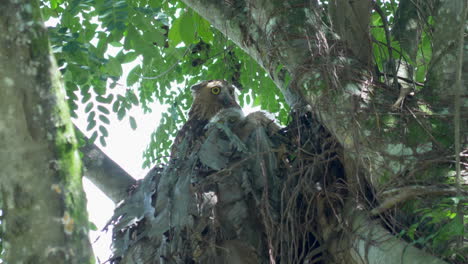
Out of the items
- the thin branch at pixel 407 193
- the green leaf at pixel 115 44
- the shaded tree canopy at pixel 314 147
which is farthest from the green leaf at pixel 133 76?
the thin branch at pixel 407 193

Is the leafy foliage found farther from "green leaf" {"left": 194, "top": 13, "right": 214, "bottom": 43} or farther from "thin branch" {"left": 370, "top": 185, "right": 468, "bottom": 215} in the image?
"thin branch" {"left": 370, "top": 185, "right": 468, "bottom": 215}

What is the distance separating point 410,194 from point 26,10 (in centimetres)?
174

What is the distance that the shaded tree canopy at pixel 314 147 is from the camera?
2686 mm

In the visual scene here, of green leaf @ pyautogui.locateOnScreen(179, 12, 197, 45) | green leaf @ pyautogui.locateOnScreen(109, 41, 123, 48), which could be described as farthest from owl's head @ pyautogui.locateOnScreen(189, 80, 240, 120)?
green leaf @ pyautogui.locateOnScreen(109, 41, 123, 48)

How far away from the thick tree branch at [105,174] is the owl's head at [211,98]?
3.69ft

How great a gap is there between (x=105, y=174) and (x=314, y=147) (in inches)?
64.1

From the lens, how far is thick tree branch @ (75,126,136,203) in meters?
4.22

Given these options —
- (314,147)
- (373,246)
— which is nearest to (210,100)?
(314,147)

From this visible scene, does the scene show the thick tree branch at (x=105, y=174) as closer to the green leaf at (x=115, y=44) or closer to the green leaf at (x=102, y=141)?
the green leaf at (x=102, y=141)

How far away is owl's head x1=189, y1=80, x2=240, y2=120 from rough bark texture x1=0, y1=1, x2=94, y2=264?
322cm

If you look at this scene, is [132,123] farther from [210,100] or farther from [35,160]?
[35,160]

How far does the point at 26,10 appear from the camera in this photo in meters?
2.09

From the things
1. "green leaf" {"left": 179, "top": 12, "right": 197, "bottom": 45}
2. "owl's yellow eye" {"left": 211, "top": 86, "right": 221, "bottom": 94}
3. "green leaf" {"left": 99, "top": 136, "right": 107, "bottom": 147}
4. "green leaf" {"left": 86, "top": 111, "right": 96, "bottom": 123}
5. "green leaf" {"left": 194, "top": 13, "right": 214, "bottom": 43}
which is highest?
"owl's yellow eye" {"left": 211, "top": 86, "right": 221, "bottom": 94}

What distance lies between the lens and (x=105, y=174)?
14.0ft
